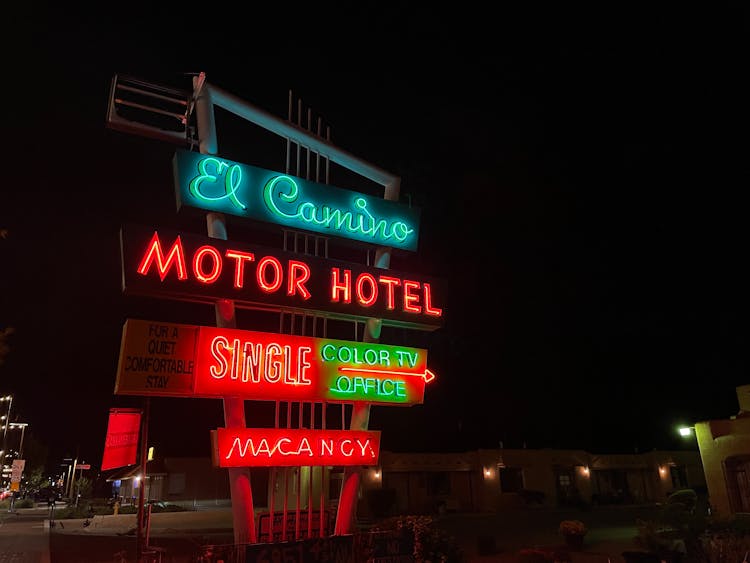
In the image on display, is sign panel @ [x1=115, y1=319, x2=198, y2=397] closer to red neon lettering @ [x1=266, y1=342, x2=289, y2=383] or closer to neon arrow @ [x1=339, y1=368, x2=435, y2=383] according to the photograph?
red neon lettering @ [x1=266, y1=342, x2=289, y2=383]

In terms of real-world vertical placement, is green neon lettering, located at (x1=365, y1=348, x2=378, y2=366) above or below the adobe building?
above

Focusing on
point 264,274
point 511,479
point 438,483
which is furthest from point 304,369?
point 511,479

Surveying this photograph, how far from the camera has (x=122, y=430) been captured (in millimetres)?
12836

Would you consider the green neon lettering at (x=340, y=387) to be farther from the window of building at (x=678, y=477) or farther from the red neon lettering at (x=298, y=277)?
the window of building at (x=678, y=477)

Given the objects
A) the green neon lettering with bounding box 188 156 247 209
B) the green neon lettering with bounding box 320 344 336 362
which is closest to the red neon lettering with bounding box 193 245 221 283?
the green neon lettering with bounding box 188 156 247 209

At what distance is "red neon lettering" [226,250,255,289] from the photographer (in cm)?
1032

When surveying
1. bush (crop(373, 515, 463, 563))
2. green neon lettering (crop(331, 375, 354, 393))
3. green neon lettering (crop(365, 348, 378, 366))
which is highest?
green neon lettering (crop(365, 348, 378, 366))

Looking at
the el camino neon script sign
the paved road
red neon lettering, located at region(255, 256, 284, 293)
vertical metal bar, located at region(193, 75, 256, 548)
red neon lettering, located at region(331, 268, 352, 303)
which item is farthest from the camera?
the paved road

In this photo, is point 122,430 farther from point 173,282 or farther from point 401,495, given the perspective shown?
point 401,495

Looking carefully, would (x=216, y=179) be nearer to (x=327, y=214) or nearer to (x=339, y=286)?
(x=327, y=214)

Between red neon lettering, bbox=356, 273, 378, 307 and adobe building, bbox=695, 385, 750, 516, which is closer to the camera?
red neon lettering, bbox=356, 273, 378, 307

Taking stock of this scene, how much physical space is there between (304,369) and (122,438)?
17.6 ft

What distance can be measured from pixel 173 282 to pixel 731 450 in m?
17.8

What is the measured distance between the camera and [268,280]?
10641mm
